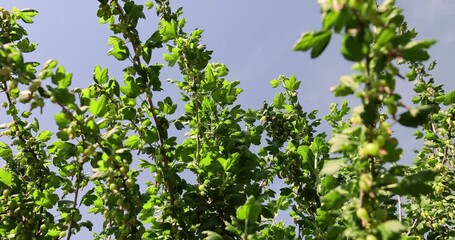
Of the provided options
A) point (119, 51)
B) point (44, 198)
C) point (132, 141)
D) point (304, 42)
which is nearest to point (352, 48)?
point (304, 42)

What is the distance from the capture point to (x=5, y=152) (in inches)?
156

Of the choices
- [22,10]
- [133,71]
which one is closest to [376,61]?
[133,71]

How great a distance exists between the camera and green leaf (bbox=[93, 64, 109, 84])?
12.2ft

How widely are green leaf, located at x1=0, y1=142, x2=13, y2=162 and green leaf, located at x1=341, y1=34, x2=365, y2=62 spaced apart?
3441mm

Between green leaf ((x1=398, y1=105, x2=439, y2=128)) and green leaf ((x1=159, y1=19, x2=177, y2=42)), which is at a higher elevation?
green leaf ((x1=159, y1=19, x2=177, y2=42))

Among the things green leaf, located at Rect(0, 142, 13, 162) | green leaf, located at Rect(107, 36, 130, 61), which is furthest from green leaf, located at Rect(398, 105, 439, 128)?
green leaf, located at Rect(0, 142, 13, 162)

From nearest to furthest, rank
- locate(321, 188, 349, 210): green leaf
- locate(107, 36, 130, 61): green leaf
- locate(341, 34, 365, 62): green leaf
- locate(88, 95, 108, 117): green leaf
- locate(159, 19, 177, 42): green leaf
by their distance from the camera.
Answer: locate(341, 34, 365, 62): green leaf < locate(321, 188, 349, 210): green leaf < locate(88, 95, 108, 117): green leaf < locate(107, 36, 130, 61): green leaf < locate(159, 19, 177, 42): green leaf

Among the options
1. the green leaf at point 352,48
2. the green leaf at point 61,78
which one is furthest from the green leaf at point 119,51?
the green leaf at point 352,48

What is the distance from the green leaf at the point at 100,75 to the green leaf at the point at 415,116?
8.65ft

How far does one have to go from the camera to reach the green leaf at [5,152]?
3.96 m

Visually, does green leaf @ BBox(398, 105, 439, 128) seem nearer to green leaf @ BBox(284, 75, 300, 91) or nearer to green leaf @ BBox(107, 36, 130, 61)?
green leaf @ BBox(107, 36, 130, 61)

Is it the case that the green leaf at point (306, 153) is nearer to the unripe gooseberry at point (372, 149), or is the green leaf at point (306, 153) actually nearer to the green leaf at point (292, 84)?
the green leaf at point (292, 84)

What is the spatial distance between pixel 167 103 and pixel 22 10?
189cm

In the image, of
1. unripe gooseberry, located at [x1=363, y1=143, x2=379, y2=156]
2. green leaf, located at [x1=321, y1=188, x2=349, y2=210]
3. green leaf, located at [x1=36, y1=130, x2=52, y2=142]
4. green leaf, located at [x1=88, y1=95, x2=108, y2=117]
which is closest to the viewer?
unripe gooseberry, located at [x1=363, y1=143, x2=379, y2=156]
